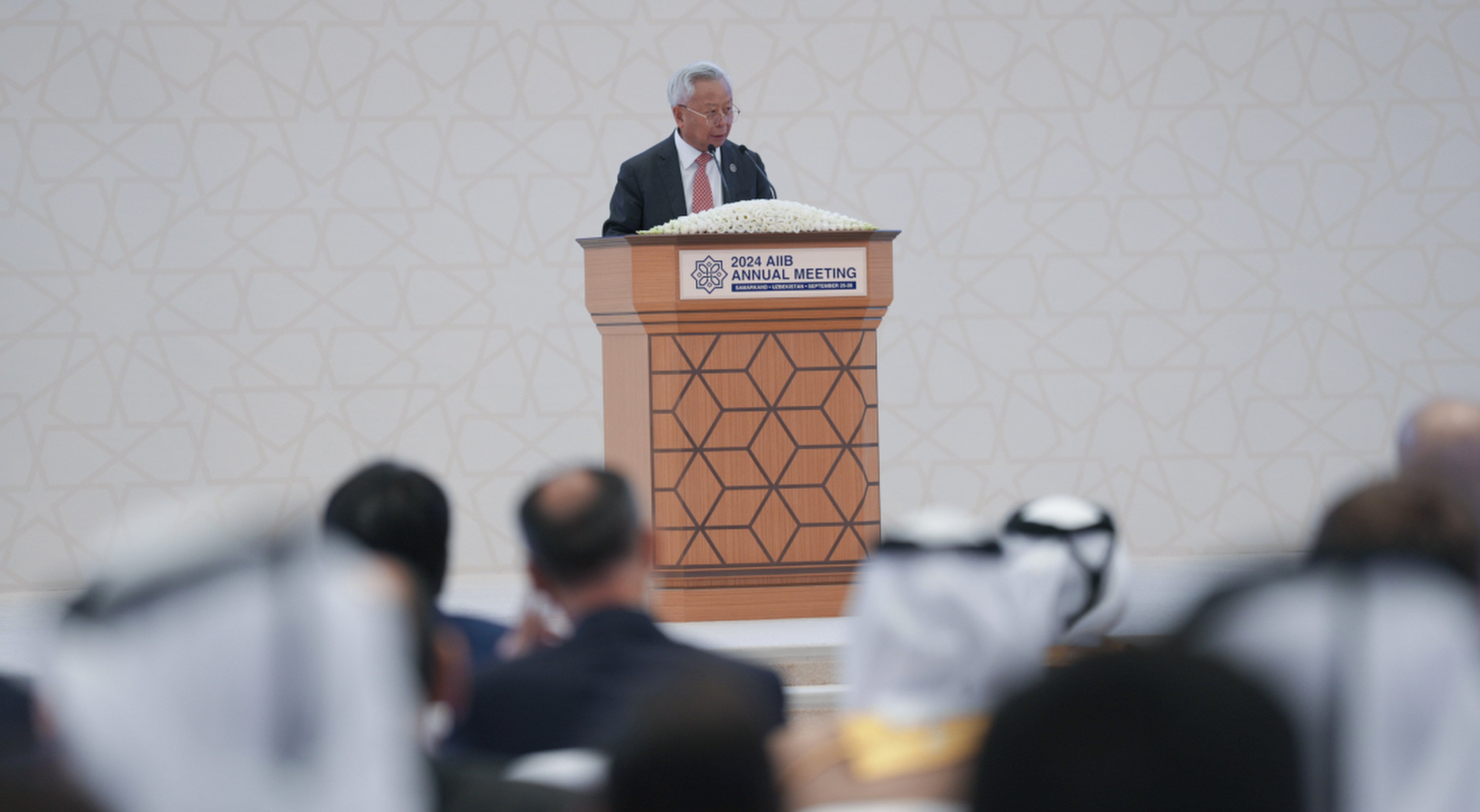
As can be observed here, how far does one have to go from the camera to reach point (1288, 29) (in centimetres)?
732

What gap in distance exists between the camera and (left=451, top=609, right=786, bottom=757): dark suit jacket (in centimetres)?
159

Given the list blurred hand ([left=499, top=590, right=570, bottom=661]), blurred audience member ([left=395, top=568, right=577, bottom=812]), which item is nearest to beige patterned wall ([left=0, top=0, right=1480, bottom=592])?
blurred hand ([left=499, top=590, right=570, bottom=661])

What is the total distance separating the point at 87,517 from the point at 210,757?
667cm

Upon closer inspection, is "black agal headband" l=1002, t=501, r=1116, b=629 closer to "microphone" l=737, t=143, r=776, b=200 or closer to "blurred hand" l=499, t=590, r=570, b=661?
"blurred hand" l=499, t=590, r=570, b=661

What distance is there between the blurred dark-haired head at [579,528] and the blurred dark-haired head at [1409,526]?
0.82 m

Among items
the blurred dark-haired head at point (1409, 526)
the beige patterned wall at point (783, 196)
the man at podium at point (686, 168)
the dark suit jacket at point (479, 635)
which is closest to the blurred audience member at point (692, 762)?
the blurred dark-haired head at point (1409, 526)

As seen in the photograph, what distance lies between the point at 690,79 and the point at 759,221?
806 mm

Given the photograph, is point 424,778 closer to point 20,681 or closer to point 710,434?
point 20,681

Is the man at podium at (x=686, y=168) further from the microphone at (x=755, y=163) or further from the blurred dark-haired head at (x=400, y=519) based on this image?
the blurred dark-haired head at (x=400, y=519)

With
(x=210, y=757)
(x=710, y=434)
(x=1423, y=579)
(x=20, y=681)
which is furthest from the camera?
(x=710, y=434)

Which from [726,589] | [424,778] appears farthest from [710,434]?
[424,778]

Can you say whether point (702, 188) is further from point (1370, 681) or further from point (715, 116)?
point (1370, 681)

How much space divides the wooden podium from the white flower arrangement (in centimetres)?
3

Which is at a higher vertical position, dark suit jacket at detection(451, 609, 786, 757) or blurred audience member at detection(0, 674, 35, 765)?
blurred audience member at detection(0, 674, 35, 765)
